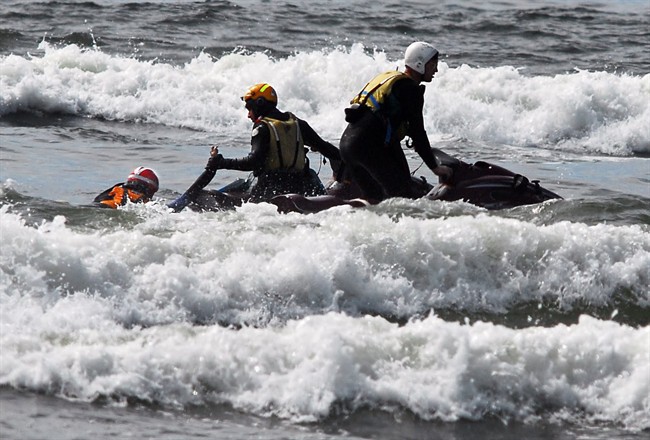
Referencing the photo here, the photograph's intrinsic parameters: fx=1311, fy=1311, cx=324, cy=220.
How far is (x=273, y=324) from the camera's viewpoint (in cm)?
871

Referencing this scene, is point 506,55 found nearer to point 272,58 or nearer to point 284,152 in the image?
point 272,58

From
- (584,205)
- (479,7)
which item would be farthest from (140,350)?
(479,7)

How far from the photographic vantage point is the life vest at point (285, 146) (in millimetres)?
11359

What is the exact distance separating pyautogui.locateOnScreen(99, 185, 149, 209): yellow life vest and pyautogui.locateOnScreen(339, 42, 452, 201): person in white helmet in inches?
81.6

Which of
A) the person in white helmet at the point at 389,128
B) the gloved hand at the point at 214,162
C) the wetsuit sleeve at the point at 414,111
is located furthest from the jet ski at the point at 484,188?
the gloved hand at the point at 214,162

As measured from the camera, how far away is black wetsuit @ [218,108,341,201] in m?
11.3

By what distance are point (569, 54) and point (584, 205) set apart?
48.5 feet

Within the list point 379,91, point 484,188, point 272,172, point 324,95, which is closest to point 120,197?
point 272,172

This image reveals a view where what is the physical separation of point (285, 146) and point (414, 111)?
1.26 meters

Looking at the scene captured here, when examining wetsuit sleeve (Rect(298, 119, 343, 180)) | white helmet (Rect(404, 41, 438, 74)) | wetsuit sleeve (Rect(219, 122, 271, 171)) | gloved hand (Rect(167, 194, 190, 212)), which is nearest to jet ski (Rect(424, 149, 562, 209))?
wetsuit sleeve (Rect(298, 119, 343, 180))

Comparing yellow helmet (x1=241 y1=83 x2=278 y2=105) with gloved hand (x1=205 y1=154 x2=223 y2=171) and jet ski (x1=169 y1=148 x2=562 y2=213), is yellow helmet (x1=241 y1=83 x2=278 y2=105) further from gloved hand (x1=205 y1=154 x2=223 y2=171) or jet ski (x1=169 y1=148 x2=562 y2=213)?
jet ski (x1=169 y1=148 x2=562 y2=213)

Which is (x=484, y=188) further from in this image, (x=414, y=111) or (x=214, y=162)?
(x=214, y=162)

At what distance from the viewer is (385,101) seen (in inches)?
427

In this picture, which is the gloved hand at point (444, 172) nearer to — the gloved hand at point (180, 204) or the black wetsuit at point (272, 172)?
the black wetsuit at point (272, 172)
